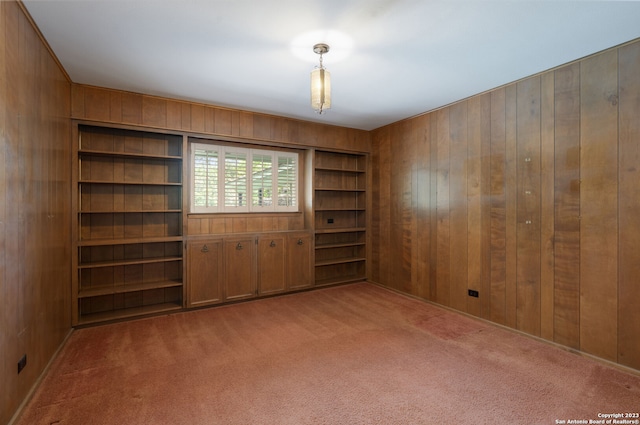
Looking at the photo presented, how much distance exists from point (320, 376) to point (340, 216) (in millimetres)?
3222

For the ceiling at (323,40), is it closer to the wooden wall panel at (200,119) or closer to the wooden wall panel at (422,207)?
the wooden wall panel at (200,119)

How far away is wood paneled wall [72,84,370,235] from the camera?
3328 mm

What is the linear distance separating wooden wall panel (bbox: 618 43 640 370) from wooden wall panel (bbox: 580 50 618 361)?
0.12 feet

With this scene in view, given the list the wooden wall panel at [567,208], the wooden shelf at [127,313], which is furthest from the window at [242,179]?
the wooden wall panel at [567,208]

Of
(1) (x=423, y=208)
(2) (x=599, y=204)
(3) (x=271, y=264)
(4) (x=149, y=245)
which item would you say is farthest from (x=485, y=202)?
(4) (x=149, y=245)

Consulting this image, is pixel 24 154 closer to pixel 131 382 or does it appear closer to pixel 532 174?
pixel 131 382

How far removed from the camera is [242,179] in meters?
4.37

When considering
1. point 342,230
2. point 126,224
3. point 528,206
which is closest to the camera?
point 528,206

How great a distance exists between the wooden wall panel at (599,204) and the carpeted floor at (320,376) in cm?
31

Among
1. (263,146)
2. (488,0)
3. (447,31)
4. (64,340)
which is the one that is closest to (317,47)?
(447,31)

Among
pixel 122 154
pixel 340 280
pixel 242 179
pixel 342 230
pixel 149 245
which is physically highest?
pixel 122 154

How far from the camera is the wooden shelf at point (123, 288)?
3328mm

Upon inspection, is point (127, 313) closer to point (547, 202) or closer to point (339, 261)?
point (339, 261)

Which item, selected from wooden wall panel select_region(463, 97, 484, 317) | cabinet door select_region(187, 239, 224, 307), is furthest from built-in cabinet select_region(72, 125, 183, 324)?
wooden wall panel select_region(463, 97, 484, 317)
